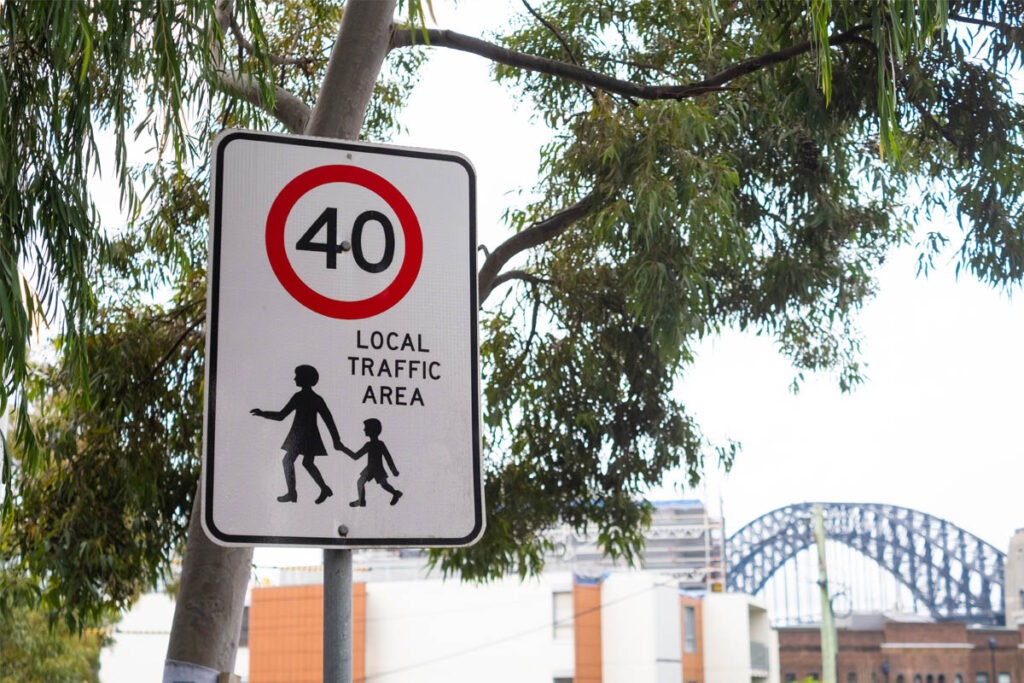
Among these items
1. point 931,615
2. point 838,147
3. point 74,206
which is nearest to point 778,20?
point 838,147

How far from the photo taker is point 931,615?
92250 millimetres

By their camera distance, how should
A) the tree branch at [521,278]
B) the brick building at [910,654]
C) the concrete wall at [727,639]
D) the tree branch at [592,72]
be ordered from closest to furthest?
1. the tree branch at [592,72]
2. the tree branch at [521,278]
3. the concrete wall at [727,639]
4. the brick building at [910,654]

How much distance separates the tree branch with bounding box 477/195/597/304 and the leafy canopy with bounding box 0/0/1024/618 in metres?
0.02

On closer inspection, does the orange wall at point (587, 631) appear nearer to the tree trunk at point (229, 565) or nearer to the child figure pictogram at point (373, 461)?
the tree trunk at point (229, 565)

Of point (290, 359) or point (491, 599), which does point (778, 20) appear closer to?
point (290, 359)

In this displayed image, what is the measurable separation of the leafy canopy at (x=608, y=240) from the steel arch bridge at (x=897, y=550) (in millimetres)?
90004

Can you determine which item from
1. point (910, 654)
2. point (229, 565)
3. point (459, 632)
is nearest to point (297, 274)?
point (229, 565)

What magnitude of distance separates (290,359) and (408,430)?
0.22 m

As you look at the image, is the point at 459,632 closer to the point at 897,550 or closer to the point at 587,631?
the point at 587,631

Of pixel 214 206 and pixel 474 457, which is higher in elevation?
pixel 214 206

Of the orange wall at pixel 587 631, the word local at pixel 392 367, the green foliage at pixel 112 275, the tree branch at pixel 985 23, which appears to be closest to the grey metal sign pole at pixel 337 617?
the word local at pixel 392 367

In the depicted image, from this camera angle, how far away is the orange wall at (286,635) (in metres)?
44.3

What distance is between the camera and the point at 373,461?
2104mm

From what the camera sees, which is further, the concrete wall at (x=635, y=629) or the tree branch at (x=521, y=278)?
the concrete wall at (x=635, y=629)
